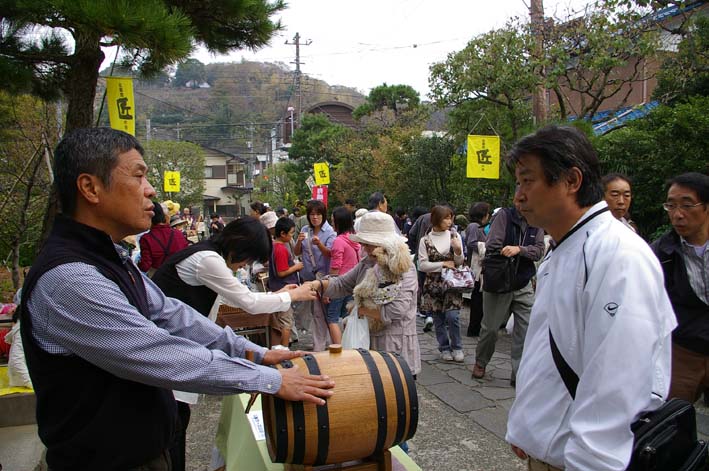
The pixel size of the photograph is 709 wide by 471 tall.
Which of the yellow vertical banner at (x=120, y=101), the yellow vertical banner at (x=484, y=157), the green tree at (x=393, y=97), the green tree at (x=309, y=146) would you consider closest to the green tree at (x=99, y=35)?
the yellow vertical banner at (x=120, y=101)

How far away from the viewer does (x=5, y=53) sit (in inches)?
138

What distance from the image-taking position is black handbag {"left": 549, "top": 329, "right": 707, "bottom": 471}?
1.58 m

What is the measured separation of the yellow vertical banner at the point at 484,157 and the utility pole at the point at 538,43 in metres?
1.21

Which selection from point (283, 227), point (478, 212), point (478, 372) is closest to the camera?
point (478, 372)

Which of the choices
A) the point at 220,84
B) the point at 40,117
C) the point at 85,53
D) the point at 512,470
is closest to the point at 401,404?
the point at 512,470

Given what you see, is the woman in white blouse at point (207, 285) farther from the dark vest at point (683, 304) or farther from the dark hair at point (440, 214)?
the dark hair at point (440, 214)

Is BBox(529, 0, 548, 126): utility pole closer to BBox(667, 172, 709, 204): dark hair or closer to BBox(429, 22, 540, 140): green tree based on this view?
BBox(429, 22, 540, 140): green tree

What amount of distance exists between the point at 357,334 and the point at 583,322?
7.51 ft

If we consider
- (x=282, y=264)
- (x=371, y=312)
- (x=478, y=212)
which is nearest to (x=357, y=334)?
(x=371, y=312)

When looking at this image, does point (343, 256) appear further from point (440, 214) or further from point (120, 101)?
point (120, 101)

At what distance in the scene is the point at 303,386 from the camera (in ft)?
6.23

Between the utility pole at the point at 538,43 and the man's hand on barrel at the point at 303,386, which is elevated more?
the utility pole at the point at 538,43

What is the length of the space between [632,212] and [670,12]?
201 inches

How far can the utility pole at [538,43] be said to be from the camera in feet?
33.1
